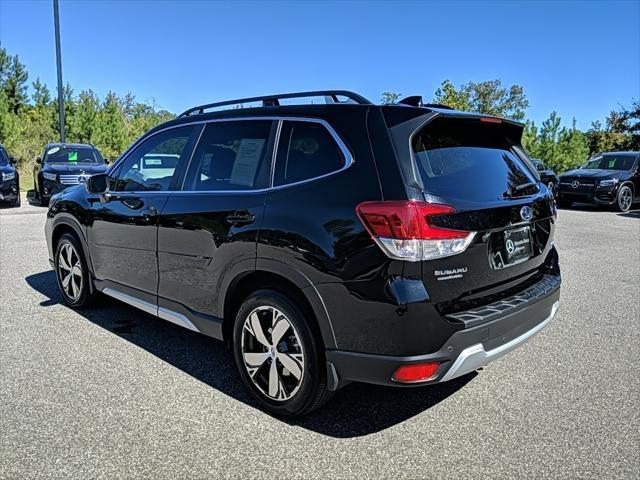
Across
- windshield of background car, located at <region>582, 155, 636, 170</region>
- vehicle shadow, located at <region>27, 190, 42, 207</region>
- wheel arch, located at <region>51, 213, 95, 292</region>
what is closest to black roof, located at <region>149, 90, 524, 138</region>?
wheel arch, located at <region>51, 213, 95, 292</region>

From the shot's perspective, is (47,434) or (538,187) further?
(538,187)

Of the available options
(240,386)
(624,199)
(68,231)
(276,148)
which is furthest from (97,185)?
(624,199)

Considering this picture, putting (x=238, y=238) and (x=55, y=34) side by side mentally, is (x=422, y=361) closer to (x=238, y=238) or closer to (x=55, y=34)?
(x=238, y=238)

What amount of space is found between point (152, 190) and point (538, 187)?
282cm

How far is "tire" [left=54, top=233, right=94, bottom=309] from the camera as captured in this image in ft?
16.6

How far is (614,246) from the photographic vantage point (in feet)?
31.1

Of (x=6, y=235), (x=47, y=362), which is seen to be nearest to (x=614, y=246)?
(x=47, y=362)

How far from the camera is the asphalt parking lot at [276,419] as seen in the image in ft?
8.87

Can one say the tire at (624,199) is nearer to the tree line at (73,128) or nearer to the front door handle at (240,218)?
the front door handle at (240,218)

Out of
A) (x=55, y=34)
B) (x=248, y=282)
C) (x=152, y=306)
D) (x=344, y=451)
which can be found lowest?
(x=344, y=451)

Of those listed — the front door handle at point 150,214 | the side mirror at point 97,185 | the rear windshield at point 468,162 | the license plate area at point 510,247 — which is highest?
the rear windshield at point 468,162

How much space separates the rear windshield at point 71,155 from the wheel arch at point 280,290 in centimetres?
1397

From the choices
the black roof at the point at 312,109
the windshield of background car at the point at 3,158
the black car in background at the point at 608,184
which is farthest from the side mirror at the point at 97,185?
the black car in background at the point at 608,184

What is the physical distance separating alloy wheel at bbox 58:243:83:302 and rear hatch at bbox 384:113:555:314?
370 centimetres
